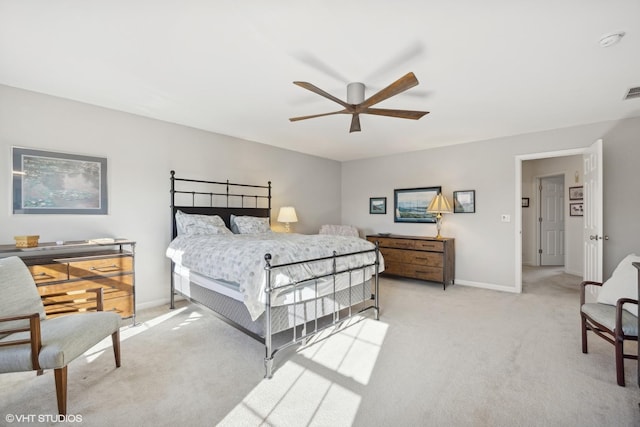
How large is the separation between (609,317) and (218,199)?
4.72 metres

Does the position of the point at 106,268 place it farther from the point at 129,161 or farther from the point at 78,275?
the point at 129,161

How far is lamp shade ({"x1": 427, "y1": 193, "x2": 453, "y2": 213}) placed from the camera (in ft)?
16.7

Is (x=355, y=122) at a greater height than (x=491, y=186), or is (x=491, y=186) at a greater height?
(x=355, y=122)

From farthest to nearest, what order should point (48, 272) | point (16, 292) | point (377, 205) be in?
point (377, 205) < point (48, 272) < point (16, 292)

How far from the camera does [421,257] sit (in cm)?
515

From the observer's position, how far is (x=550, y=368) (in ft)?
7.82

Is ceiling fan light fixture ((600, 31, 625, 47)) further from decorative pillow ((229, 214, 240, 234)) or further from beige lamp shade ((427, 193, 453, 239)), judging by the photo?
decorative pillow ((229, 214, 240, 234))

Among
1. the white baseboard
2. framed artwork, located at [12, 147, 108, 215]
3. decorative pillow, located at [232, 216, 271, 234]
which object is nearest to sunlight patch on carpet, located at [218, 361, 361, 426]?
decorative pillow, located at [232, 216, 271, 234]

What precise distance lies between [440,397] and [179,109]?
4.00 metres

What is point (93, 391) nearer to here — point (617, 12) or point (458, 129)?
point (617, 12)

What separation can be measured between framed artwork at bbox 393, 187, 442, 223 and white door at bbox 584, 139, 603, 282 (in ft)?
6.82

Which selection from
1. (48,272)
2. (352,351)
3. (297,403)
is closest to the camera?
(297,403)

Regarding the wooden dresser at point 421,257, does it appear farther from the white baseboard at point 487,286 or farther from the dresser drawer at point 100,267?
the dresser drawer at point 100,267

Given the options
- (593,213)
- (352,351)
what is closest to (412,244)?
(593,213)
